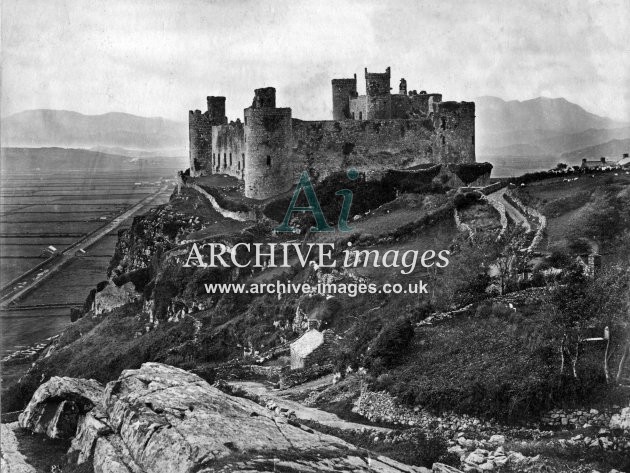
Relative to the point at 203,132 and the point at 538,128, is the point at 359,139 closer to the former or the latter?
the point at 538,128

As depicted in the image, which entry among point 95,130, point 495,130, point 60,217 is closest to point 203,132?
point 95,130

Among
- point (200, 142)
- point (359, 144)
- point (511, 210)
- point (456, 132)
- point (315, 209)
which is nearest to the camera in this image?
point (511, 210)

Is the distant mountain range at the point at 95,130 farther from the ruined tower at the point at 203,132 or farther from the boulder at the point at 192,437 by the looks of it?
the boulder at the point at 192,437

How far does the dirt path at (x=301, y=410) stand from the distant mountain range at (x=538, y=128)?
1388cm

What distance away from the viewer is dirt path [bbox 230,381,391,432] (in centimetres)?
2089

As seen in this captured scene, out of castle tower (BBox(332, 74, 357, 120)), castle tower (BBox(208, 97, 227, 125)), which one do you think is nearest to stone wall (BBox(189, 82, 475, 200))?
castle tower (BBox(332, 74, 357, 120))

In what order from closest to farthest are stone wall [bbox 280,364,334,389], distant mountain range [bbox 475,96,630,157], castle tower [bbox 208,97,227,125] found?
stone wall [bbox 280,364,334,389] < distant mountain range [bbox 475,96,630,157] < castle tower [bbox 208,97,227,125]

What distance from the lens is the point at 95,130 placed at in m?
48.5

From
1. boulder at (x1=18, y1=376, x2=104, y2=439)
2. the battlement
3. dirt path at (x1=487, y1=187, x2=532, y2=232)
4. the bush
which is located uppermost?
the battlement

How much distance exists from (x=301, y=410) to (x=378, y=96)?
24113mm

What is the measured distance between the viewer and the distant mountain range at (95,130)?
34.5 meters

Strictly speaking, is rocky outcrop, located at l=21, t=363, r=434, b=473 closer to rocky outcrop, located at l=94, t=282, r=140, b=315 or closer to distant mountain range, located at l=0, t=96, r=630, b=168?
distant mountain range, located at l=0, t=96, r=630, b=168

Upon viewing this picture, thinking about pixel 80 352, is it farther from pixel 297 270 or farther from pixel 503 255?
pixel 503 255

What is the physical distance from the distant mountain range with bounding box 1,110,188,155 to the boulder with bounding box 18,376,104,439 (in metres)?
9.45
